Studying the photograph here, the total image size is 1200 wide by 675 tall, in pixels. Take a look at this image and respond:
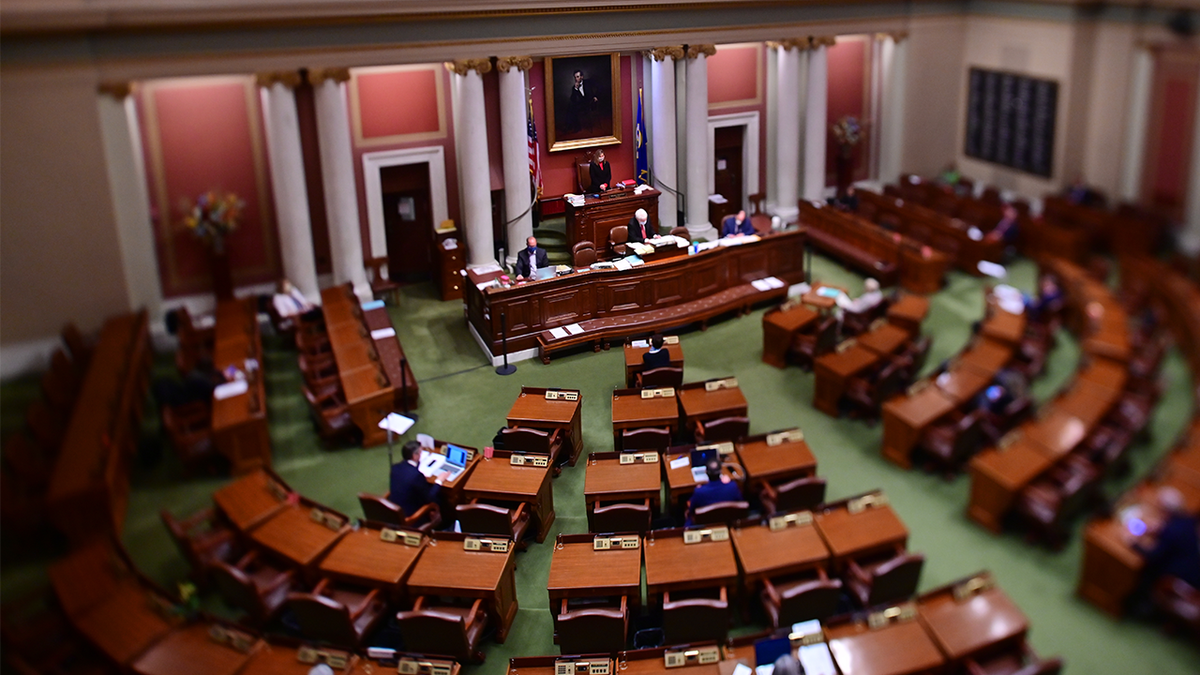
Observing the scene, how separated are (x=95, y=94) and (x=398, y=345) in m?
Result: 5.83

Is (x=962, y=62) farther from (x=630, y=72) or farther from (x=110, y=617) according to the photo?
(x=630, y=72)

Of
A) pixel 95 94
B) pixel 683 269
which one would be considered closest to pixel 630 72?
pixel 683 269

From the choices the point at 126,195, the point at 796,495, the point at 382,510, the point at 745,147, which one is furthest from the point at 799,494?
the point at 745,147

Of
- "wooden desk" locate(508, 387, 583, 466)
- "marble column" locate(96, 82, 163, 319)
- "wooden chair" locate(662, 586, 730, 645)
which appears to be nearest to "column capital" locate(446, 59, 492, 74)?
"marble column" locate(96, 82, 163, 319)

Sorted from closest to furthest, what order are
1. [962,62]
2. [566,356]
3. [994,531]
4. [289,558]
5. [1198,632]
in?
[1198,632] → [962,62] → [994,531] → [289,558] → [566,356]

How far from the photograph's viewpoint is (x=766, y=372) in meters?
11.3

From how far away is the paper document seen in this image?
1154 centimetres

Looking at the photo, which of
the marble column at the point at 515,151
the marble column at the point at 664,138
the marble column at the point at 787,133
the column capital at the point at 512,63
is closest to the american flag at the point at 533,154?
the marble column at the point at 515,151

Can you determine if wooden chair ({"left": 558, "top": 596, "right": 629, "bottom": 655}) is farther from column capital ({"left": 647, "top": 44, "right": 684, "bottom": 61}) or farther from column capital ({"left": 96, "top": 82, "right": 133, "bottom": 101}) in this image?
column capital ({"left": 647, "top": 44, "right": 684, "bottom": 61})

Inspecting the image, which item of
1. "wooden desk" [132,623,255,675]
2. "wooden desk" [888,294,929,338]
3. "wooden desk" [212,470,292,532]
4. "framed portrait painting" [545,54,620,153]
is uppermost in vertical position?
"framed portrait painting" [545,54,620,153]

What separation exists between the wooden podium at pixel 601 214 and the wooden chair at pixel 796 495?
7.05m

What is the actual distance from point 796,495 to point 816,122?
390 inches

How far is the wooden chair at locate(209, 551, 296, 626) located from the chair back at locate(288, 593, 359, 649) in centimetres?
33

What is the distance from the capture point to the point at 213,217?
1168 cm
